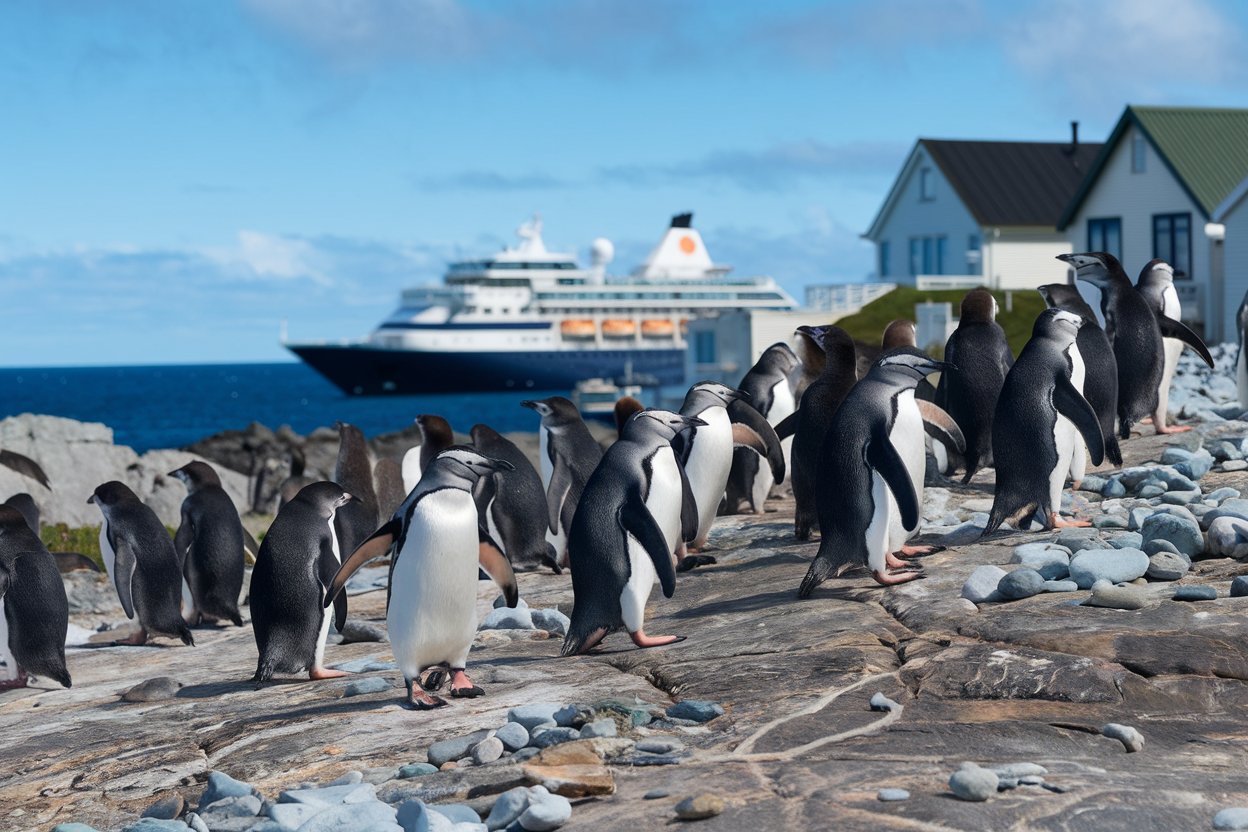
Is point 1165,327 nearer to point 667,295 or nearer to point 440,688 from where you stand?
point 440,688

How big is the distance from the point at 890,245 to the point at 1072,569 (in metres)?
42.9

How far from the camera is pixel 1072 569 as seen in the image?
22.5 ft

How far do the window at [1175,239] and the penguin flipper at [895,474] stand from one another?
2716 cm

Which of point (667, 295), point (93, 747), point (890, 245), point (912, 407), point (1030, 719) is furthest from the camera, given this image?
point (667, 295)

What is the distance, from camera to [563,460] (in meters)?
10.4

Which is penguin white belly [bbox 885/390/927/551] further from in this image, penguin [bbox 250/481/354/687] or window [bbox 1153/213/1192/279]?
window [bbox 1153/213/1192/279]

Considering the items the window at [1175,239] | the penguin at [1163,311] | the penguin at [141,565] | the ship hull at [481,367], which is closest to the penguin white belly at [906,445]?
the penguin at [141,565]

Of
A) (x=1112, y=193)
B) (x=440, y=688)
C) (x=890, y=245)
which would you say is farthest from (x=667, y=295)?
(x=440, y=688)

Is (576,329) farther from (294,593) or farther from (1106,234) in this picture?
(294,593)

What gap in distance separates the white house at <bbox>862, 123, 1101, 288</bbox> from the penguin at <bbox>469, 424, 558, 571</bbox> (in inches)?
1298

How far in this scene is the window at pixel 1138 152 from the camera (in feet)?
111

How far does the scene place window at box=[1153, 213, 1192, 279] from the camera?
32719mm

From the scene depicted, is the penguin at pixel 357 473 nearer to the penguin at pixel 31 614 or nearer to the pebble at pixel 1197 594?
the penguin at pixel 31 614

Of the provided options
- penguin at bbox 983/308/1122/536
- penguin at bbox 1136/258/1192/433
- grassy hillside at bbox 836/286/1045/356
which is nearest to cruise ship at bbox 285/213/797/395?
grassy hillside at bbox 836/286/1045/356
